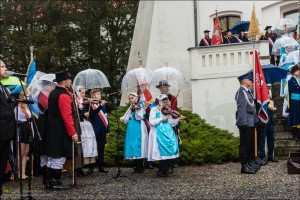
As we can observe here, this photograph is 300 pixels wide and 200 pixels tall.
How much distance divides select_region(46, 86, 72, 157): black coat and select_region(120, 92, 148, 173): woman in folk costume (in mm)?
2344

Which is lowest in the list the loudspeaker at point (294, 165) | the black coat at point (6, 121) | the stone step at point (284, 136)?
the loudspeaker at point (294, 165)

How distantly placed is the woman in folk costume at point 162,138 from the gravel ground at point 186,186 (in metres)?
0.38

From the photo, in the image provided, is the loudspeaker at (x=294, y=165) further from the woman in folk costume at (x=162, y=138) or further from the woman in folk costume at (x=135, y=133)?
the woman in folk costume at (x=135, y=133)

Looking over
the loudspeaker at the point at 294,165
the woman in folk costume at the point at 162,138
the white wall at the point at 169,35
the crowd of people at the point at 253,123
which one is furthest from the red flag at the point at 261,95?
the white wall at the point at 169,35

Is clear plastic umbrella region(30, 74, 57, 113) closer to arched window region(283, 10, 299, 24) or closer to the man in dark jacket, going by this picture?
the man in dark jacket

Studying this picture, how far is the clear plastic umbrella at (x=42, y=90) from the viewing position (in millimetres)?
9180

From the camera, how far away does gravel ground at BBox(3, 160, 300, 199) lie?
771 cm

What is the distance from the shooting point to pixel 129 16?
97.7ft

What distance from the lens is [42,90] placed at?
30.7 feet

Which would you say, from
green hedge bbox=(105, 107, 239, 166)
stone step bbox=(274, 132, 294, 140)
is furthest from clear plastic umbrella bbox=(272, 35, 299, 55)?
green hedge bbox=(105, 107, 239, 166)

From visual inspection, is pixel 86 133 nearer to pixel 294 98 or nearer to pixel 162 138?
pixel 162 138

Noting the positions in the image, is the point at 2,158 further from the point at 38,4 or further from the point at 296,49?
the point at 38,4

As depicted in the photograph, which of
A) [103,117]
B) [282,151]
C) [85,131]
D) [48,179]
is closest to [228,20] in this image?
[282,151]

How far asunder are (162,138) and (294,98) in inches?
180
